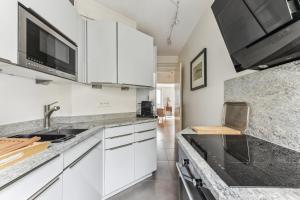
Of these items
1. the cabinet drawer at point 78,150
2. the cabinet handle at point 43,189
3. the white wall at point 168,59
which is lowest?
the cabinet handle at point 43,189

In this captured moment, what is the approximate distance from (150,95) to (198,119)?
3.39 feet

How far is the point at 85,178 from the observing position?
1.43m

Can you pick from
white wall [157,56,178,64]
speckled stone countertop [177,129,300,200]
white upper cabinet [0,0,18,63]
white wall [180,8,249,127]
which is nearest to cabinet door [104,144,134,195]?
white wall [180,8,249,127]

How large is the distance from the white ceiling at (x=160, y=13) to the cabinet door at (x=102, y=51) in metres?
0.46

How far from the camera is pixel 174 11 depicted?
8.34 ft

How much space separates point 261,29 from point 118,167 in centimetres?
195

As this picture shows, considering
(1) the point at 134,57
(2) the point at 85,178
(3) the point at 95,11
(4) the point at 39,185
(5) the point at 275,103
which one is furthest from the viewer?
(1) the point at 134,57

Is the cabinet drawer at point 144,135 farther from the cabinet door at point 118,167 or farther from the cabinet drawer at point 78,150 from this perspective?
the cabinet drawer at point 78,150

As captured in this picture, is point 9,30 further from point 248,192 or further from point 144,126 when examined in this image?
point 144,126

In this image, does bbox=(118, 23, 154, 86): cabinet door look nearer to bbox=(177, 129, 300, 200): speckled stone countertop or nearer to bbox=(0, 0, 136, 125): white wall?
bbox=(0, 0, 136, 125): white wall

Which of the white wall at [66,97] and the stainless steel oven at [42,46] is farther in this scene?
the white wall at [66,97]

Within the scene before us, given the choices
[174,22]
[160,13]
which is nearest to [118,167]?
[160,13]

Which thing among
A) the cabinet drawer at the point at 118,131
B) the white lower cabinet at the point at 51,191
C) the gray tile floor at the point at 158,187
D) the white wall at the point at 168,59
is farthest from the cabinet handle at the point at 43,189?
the white wall at the point at 168,59

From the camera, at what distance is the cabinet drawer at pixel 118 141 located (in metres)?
1.94
